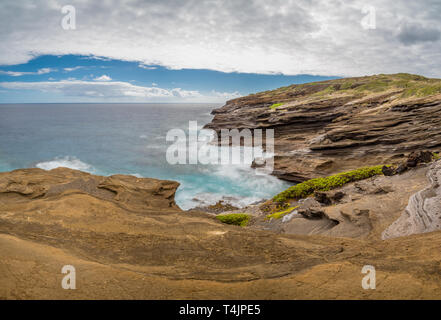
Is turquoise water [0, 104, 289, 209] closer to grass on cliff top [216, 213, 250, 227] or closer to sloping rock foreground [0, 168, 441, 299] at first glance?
grass on cliff top [216, 213, 250, 227]

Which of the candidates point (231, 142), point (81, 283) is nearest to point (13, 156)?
point (231, 142)

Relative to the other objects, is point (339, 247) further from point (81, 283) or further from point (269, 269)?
point (81, 283)

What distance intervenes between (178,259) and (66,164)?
40.0m

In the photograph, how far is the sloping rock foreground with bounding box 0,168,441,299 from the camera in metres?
4.50

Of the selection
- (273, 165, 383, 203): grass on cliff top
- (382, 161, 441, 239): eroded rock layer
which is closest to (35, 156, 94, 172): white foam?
(273, 165, 383, 203): grass on cliff top

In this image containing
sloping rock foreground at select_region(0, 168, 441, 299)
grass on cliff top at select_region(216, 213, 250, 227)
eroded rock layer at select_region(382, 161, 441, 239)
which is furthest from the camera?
grass on cliff top at select_region(216, 213, 250, 227)

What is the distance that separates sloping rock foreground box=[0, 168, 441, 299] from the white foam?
30981mm

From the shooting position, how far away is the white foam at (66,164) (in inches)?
1457

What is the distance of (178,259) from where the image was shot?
6148 mm

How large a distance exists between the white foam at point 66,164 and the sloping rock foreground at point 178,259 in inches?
1220

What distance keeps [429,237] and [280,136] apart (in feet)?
116

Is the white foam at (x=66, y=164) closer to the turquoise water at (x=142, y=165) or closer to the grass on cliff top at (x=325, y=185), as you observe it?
the turquoise water at (x=142, y=165)

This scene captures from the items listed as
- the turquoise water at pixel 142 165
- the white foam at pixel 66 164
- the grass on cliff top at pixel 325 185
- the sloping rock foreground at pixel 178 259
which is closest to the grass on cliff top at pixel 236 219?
the grass on cliff top at pixel 325 185

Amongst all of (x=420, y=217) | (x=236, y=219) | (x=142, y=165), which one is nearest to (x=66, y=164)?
(x=142, y=165)
